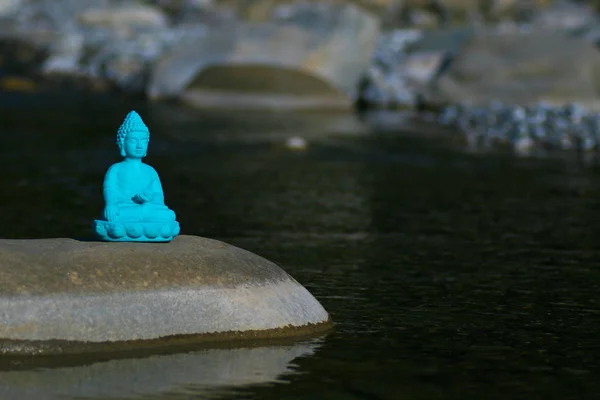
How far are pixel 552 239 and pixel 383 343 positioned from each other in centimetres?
578

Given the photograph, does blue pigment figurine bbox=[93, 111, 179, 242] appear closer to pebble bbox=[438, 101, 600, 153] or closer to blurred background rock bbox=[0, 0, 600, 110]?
pebble bbox=[438, 101, 600, 153]

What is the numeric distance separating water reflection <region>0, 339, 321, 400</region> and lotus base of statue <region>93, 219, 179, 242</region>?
3.55 ft

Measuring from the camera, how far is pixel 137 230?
1056 centimetres

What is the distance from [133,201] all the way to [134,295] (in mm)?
1144

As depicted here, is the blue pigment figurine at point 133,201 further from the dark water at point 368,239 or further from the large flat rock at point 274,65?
the large flat rock at point 274,65

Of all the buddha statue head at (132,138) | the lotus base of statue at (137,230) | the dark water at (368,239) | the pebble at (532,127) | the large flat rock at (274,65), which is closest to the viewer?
the dark water at (368,239)

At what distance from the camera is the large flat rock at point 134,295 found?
9688mm

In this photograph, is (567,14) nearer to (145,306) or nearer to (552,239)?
(552,239)

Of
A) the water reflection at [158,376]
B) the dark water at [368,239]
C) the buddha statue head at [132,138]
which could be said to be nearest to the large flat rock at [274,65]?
the dark water at [368,239]

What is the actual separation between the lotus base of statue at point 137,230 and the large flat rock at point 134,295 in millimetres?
101

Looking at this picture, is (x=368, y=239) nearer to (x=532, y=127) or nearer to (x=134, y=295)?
(x=134, y=295)

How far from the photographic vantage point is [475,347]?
10.7 metres

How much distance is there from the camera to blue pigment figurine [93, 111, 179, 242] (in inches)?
417

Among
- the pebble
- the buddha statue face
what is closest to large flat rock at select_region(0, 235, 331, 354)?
the buddha statue face
